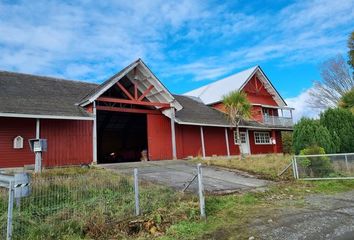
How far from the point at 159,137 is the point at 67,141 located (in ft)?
19.1

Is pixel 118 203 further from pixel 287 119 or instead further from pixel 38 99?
pixel 287 119

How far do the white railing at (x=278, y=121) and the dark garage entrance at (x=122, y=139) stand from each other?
10940 millimetres

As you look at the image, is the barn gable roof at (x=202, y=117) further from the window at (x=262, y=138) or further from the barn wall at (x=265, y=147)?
the barn wall at (x=265, y=147)

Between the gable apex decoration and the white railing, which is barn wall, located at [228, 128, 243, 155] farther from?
the gable apex decoration

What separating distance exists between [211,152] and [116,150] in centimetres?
810

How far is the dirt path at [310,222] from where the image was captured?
222 inches

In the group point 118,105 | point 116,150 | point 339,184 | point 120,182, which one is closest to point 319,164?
point 339,184

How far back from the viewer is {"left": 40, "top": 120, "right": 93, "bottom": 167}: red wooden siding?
48.5 feet

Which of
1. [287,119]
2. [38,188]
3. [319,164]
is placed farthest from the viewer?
[287,119]

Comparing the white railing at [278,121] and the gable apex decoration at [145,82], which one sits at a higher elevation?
the gable apex decoration at [145,82]

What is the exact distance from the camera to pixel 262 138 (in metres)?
27.1

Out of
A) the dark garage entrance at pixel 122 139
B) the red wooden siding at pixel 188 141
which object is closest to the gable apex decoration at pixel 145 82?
the red wooden siding at pixel 188 141

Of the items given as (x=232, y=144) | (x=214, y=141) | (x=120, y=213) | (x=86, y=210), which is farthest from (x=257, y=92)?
(x=86, y=210)

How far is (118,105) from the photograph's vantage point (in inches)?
752
